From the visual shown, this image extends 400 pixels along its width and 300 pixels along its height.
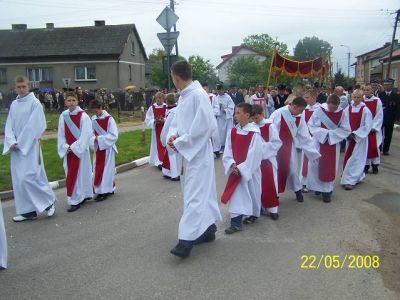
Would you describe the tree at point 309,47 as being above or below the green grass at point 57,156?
above

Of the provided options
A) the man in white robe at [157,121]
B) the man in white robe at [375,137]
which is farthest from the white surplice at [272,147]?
the man in white robe at [157,121]

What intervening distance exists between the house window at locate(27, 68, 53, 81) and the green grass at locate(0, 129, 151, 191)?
28.7m

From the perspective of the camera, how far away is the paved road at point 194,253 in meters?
4.29

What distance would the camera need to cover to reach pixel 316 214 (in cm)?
682

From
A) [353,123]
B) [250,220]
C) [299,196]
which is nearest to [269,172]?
[250,220]

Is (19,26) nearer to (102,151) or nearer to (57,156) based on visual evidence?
(57,156)

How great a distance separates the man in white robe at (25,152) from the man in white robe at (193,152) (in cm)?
262

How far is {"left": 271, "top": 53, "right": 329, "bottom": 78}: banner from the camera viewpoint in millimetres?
16180

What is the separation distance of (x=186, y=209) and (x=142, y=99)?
1176 inches

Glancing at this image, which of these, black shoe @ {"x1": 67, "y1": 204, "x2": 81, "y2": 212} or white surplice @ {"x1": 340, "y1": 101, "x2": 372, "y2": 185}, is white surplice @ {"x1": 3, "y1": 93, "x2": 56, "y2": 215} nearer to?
black shoe @ {"x1": 67, "y1": 204, "x2": 81, "y2": 212}

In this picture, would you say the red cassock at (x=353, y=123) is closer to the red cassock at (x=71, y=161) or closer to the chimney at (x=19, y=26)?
the red cassock at (x=71, y=161)

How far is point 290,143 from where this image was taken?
744 centimetres

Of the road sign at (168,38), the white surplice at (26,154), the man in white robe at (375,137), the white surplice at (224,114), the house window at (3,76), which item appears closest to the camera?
the white surplice at (26,154)
